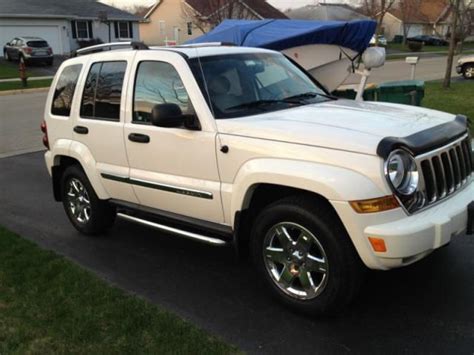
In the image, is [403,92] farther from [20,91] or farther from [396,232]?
[20,91]

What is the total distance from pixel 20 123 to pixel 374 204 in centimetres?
1328

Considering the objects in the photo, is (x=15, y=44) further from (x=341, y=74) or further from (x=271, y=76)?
(x=271, y=76)

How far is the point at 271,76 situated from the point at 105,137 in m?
1.64

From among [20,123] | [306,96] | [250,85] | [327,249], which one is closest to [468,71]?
[20,123]

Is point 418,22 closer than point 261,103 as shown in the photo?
No

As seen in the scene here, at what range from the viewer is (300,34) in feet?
30.8

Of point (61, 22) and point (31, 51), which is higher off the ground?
point (61, 22)

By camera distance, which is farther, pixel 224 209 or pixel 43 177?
pixel 43 177

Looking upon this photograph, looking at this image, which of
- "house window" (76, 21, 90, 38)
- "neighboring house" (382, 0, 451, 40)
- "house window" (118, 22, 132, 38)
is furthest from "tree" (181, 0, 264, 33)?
"neighboring house" (382, 0, 451, 40)

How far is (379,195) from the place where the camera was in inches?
130

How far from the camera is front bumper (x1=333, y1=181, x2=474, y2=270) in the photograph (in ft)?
10.8

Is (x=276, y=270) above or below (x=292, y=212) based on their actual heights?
below

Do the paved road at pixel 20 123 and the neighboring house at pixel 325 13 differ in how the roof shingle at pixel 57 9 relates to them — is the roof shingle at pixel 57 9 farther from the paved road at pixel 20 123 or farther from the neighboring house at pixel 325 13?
the paved road at pixel 20 123

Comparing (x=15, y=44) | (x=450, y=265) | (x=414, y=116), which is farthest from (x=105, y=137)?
(x=15, y=44)
